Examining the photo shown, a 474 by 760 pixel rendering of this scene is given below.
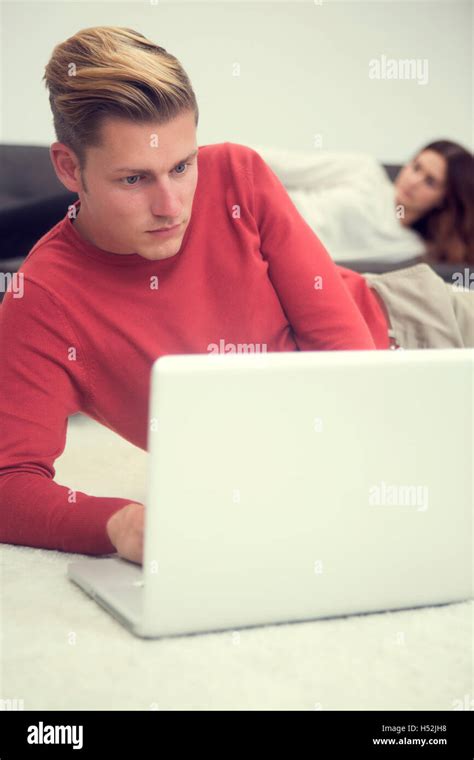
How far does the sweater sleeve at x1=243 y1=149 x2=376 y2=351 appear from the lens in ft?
4.16

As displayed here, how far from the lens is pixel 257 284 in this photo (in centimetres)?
127

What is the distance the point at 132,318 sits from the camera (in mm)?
1224

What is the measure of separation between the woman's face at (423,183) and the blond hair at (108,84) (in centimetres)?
213

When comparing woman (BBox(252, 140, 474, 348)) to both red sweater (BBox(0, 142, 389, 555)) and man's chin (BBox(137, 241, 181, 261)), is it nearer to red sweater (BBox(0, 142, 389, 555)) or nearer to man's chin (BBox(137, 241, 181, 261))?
red sweater (BBox(0, 142, 389, 555))

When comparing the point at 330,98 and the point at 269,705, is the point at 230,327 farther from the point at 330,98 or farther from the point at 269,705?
the point at 330,98

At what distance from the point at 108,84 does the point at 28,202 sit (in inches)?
62.0

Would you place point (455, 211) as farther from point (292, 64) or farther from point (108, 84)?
point (108, 84)

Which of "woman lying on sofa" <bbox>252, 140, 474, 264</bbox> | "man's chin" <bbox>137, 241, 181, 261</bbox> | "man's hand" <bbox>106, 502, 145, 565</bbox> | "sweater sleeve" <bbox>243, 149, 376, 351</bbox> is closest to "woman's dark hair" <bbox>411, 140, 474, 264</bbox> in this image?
"woman lying on sofa" <bbox>252, 140, 474, 264</bbox>

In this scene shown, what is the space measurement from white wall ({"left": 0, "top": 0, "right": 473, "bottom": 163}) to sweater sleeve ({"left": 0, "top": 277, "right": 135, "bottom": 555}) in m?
1.93

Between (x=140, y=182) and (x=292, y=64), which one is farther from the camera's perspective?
(x=292, y=64)

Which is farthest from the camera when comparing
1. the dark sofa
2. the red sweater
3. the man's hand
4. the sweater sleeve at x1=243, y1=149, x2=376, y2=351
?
the dark sofa

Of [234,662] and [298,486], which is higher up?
[298,486]

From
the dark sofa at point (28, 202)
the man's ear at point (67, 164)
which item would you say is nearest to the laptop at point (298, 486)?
the man's ear at point (67, 164)

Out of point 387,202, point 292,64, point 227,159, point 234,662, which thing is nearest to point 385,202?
point 387,202
